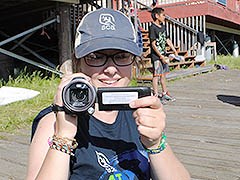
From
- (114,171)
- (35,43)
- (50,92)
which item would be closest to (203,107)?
(50,92)

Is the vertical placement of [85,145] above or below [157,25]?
below

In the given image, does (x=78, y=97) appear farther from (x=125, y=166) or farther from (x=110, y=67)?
(x=125, y=166)

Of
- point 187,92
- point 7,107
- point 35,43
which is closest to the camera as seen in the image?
point 7,107

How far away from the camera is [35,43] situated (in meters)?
11.4

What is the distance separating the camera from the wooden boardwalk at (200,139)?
3.59m

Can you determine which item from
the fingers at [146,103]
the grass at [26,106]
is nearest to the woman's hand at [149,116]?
the fingers at [146,103]

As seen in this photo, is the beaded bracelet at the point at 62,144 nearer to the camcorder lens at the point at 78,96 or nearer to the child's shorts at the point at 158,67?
the camcorder lens at the point at 78,96

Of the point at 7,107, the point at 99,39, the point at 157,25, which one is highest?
the point at 157,25

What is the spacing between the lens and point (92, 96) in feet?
4.33

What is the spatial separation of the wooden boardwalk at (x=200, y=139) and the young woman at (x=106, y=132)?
190 centimetres

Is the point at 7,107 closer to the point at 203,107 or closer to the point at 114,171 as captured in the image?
the point at 203,107

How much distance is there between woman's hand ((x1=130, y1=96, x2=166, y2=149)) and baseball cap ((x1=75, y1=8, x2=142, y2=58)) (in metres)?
0.31

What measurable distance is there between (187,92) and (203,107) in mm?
1723

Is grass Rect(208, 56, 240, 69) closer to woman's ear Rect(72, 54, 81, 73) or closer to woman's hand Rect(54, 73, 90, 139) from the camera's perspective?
woman's ear Rect(72, 54, 81, 73)
